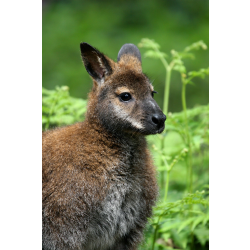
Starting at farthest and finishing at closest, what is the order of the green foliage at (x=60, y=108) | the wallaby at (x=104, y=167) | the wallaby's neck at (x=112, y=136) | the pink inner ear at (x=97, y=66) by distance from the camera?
the green foliage at (x=60, y=108) < the pink inner ear at (x=97, y=66) < the wallaby's neck at (x=112, y=136) < the wallaby at (x=104, y=167)

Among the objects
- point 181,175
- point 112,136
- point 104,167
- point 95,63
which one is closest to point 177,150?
point 181,175

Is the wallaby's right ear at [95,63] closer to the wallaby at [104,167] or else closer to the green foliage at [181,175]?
the wallaby at [104,167]

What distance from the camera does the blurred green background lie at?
9219mm

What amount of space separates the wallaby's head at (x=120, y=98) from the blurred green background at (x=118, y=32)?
457 cm

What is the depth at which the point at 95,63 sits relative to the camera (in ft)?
13.7

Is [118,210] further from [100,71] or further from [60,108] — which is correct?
[60,108]

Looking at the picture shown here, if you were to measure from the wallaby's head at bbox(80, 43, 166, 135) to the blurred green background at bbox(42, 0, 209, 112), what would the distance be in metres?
4.57

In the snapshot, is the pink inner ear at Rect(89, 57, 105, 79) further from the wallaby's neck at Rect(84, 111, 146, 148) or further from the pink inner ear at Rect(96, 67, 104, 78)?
the wallaby's neck at Rect(84, 111, 146, 148)

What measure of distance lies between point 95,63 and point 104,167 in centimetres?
107

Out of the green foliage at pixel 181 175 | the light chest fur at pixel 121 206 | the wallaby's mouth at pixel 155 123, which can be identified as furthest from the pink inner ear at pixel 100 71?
the green foliage at pixel 181 175

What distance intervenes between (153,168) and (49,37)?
6.65 meters

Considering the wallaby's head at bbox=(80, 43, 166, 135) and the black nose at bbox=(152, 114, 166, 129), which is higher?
the wallaby's head at bbox=(80, 43, 166, 135)

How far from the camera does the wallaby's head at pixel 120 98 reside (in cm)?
390

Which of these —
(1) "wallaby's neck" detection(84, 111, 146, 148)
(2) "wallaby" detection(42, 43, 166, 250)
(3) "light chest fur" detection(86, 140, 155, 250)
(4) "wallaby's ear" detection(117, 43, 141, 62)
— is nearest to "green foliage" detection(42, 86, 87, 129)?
(4) "wallaby's ear" detection(117, 43, 141, 62)
